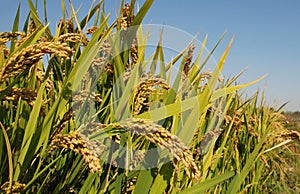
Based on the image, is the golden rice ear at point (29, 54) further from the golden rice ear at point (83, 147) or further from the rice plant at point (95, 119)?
the golden rice ear at point (83, 147)

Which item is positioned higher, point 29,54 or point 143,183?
point 29,54

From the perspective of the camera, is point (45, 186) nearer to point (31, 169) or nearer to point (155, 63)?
point (31, 169)

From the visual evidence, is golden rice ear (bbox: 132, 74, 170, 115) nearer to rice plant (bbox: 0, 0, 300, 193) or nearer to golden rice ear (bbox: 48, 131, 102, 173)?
rice plant (bbox: 0, 0, 300, 193)

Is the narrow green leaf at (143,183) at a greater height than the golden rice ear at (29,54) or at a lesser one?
lesser

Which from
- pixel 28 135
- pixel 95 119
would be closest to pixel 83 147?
pixel 28 135

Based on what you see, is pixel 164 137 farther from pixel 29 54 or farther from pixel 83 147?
pixel 29 54

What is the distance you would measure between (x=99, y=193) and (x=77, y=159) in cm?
10

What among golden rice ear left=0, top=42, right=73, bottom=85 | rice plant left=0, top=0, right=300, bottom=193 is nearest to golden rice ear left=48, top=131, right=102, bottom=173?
rice plant left=0, top=0, right=300, bottom=193

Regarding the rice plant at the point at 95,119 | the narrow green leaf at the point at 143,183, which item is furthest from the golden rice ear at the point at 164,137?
the narrow green leaf at the point at 143,183

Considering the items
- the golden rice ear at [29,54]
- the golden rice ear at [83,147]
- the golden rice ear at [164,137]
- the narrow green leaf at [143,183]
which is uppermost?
the golden rice ear at [29,54]

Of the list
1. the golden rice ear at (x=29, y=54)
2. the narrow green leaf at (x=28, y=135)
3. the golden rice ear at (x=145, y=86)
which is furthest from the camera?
the golden rice ear at (x=145, y=86)

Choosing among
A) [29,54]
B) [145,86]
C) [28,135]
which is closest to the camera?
[29,54]

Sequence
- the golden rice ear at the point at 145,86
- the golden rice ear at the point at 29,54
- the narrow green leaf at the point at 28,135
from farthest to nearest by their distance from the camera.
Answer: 1. the golden rice ear at the point at 145,86
2. the narrow green leaf at the point at 28,135
3. the golden rice ear at the point at 29,54

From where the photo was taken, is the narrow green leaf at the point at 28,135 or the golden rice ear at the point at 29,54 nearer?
the golden rice ear at the point at 29,54
